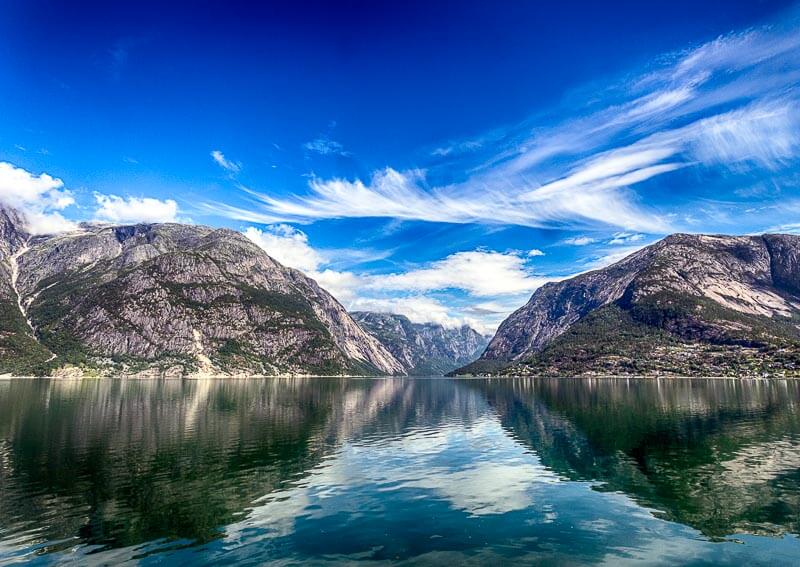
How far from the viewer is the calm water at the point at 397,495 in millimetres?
31906

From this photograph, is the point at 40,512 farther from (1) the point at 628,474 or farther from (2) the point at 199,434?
(1) the point at 628,474

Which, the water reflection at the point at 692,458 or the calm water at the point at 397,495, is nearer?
the calm water at the point at 397,495

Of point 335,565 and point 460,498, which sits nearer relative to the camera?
point 335,565

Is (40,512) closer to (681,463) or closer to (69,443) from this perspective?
(69,443)

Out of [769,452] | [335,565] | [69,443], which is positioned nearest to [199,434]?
[69,443]

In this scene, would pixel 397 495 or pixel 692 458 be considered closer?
pixel 397 495

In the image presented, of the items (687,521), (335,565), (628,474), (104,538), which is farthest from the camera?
(628,474)

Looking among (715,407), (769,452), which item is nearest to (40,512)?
(769,452)

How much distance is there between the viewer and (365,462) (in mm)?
61906

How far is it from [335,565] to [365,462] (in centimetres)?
3335

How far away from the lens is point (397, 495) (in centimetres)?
Result: 4600

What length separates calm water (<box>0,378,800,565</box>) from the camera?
31.9 meters

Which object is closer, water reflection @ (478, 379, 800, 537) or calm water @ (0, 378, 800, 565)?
calm water @ (0, 378, 800, 565)

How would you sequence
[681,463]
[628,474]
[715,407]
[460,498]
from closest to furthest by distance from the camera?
[460,498] < [628,474] < [681,463] < [715,407]
